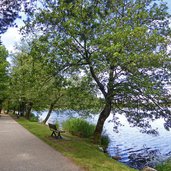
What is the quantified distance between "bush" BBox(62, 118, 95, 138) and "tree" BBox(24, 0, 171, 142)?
4.52m

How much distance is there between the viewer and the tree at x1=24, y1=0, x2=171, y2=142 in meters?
11.9

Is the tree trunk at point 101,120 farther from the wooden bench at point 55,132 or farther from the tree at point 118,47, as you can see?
the wooden bench at point 55,132

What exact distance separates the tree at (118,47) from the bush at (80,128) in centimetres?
452

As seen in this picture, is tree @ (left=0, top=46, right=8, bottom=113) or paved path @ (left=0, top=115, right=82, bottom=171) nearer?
paved path @ (left=0, top=115, right=82, bottom=171)

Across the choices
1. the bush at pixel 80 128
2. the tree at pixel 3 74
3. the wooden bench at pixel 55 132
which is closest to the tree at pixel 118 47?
the wooden bench at pixel 55 132

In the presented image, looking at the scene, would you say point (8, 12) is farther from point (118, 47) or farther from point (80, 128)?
point (80, 128)

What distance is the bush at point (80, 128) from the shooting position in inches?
782

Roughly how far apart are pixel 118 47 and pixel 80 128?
1021 centimetres

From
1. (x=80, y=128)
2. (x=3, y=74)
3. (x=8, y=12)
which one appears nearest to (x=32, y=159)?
(x=8, y=12)

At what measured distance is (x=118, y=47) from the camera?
458 inches

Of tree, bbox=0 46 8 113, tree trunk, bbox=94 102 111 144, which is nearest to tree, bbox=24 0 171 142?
tree trunk, bbox=94 102 111 144

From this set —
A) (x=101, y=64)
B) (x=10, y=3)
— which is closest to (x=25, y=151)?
(x=101, y=64)

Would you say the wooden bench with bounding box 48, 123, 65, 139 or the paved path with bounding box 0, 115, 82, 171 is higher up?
the wooden bench with bounding box 48, 123, 65, 139

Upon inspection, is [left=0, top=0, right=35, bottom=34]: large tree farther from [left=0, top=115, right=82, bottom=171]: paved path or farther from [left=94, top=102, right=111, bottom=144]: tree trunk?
[left=94, top=102, right=111, bottom=144]: tree trunk
